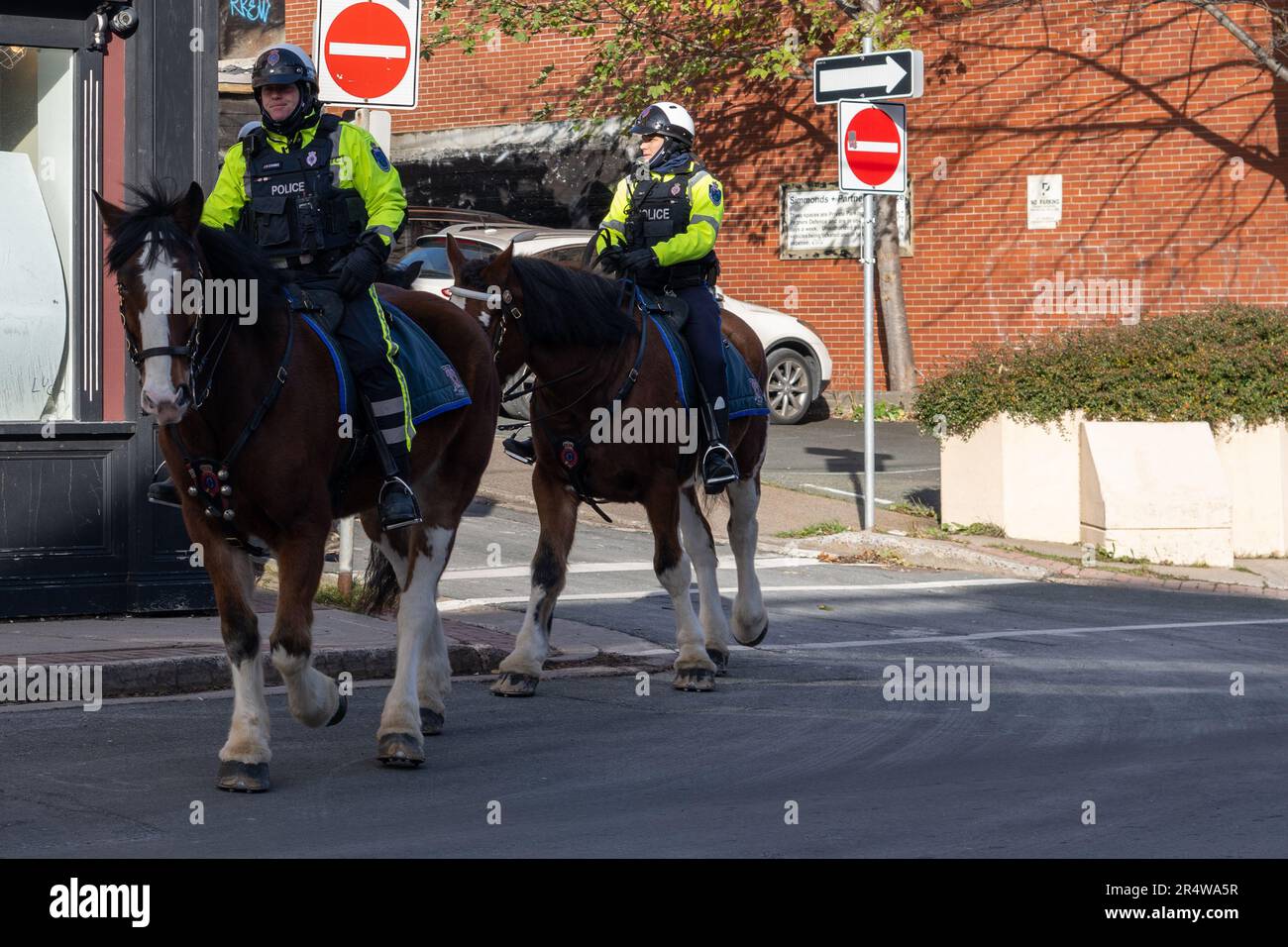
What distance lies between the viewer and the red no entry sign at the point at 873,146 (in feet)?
48.3

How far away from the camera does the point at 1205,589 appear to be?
534 inches

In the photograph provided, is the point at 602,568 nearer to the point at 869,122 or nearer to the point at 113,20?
the point at 869,122

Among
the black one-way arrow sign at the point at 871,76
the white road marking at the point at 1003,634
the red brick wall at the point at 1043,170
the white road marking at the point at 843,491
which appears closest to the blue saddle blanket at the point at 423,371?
the white road marking at the point at 1003,634

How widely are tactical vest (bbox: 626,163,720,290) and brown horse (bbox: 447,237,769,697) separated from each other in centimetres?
44

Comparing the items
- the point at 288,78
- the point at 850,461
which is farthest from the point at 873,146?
the point at 288,78

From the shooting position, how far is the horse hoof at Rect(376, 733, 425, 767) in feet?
23.4

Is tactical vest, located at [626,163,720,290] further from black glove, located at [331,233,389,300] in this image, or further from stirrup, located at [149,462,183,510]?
stirrup, located at [149,462,183,510]

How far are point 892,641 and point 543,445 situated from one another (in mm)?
2955

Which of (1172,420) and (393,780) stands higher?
(1172,420)

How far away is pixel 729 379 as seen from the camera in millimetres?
9867

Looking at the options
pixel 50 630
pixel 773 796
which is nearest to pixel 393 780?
pixel 773 796

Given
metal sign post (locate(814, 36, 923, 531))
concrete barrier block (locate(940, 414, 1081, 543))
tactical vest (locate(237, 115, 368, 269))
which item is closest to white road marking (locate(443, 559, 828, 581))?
metal sign post (locate(814, 36, 923, 531))
